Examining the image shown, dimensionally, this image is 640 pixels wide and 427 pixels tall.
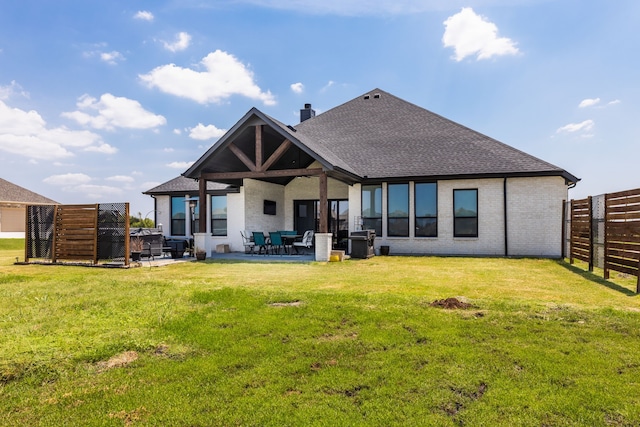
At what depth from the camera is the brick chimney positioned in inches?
947

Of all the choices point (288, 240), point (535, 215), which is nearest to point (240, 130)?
point (288, 240)

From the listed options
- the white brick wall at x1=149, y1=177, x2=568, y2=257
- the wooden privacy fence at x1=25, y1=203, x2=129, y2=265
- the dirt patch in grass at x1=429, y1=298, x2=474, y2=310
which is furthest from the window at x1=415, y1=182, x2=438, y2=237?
the wooden privacy fence at x1=25, y1=203, x2=129, y2=265

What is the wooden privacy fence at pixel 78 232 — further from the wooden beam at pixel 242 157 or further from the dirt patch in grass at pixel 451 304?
the dirt patch in grass at pixel 451 304

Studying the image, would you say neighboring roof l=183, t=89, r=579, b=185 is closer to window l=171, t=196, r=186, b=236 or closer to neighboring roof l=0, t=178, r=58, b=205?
window l=171, t=196, r=186, b=236

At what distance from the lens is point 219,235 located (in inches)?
682

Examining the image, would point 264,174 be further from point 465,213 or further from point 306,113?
point 306,113

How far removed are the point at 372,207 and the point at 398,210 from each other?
111cm

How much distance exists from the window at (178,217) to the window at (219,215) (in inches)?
92.9

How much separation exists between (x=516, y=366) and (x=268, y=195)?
14913mm

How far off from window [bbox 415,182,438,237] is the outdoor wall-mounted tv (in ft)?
21.6

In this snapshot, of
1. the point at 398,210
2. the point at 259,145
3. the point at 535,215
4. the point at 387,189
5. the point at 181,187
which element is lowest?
the point at 535,215

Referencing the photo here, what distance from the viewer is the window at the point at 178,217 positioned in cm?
1898

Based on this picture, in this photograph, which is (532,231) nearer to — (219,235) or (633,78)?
(633,78)

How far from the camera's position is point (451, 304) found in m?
5.96
